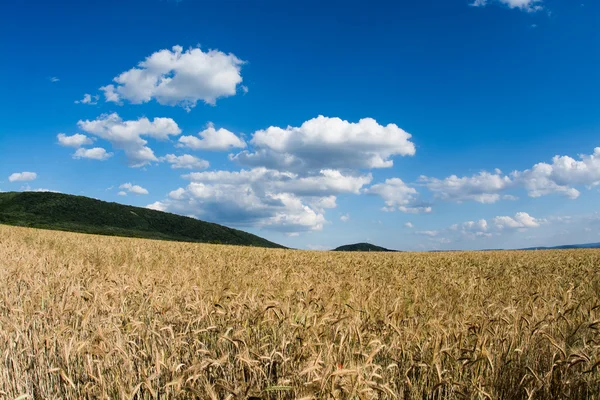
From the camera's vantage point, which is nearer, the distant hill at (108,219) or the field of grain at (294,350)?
the field of grain at (294,350)

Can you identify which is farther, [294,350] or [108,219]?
[108,219]

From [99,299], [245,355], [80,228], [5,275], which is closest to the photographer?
[245,355]

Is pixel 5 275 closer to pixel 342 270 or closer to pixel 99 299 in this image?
pixel 99 299

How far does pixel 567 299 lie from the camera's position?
16.4 feet

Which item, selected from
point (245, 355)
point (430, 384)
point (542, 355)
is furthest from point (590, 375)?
point (245, 355)

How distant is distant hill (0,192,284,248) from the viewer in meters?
88.8

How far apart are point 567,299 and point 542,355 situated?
222cm

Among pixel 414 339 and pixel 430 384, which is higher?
pixel 414 339

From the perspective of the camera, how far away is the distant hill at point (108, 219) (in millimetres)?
88812

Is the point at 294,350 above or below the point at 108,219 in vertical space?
below

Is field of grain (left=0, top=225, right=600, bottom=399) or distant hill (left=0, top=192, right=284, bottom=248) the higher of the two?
distant hill (left=0, top=192, right=284, bottom=248)

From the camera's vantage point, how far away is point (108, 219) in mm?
100812

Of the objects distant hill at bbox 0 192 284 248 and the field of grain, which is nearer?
the field of grain

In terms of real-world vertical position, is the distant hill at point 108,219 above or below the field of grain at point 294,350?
above
